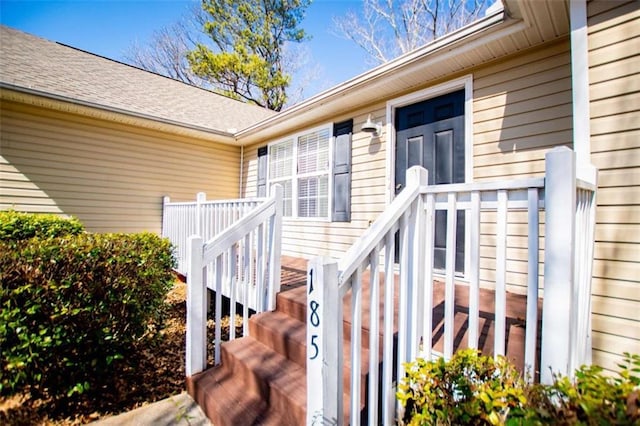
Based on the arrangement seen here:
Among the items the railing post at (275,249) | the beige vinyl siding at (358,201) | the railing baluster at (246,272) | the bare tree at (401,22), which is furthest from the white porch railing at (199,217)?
the bare tree at (401,22)

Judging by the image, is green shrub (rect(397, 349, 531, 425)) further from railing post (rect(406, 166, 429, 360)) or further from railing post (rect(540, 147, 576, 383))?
railing post (rect(406, 166, 429, 360))

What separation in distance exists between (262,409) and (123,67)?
28.3 feet

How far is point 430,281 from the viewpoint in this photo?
160 centimetres

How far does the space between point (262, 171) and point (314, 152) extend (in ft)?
5.26

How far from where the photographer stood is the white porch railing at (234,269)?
96.0 inches

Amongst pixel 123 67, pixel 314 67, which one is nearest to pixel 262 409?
pixel 123 67

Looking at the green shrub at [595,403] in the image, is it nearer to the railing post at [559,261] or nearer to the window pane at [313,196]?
the railing post at [559,261]

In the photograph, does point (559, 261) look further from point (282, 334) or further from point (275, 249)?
point (275, 249)

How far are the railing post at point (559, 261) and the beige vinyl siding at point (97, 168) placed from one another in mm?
6478

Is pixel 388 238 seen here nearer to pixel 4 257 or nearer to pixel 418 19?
pixel 4 257

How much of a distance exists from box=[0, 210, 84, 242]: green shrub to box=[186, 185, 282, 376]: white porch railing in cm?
274

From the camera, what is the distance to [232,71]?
13555 mm

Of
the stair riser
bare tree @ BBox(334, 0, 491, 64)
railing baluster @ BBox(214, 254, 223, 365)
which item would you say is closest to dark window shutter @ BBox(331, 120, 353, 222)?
railing baluster @ BBox(214, 254, 223, 365)

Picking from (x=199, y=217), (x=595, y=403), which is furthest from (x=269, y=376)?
(x=199, y=217)
